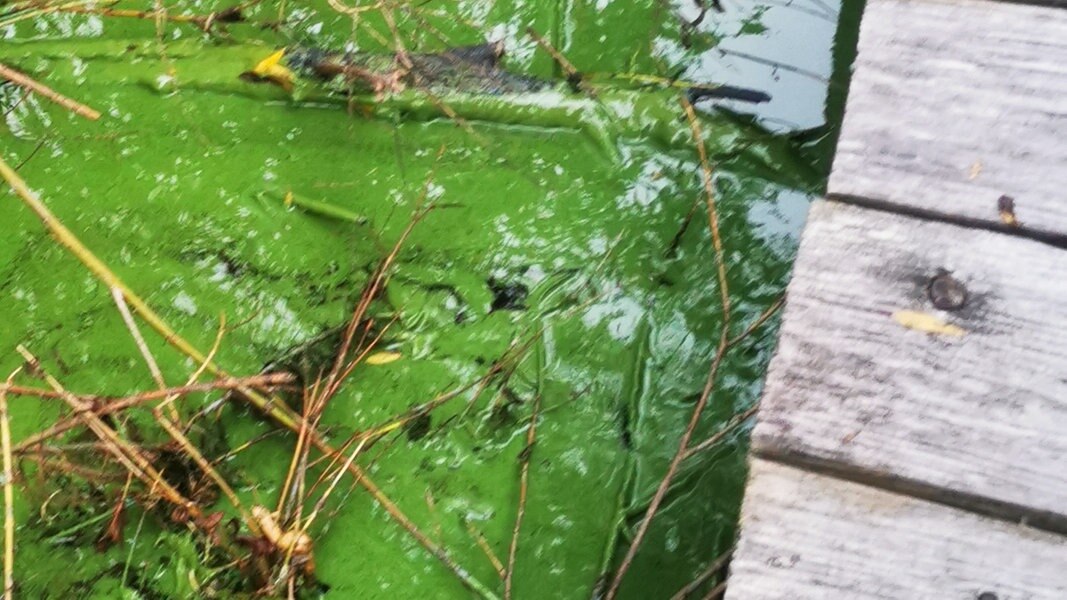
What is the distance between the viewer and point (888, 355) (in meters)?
0.88

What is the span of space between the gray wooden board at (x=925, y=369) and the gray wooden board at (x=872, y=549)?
25 mm

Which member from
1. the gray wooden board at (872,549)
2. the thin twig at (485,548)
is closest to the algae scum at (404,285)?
the thin twig at (485,548)

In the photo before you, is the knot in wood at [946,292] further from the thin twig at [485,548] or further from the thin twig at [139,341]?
the thin twig at [139,341]

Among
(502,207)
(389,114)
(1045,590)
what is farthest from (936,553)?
(389,114)

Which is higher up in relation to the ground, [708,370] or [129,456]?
[708,370]

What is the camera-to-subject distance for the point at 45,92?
1786mm

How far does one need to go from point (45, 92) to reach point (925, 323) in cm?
182

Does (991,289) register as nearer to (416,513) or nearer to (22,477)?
(416,513)

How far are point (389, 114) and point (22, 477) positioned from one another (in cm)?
105

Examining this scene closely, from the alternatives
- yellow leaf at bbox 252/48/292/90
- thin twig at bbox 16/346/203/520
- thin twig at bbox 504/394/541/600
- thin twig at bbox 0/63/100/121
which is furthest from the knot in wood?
thin twig at bbox 0/63/100/121

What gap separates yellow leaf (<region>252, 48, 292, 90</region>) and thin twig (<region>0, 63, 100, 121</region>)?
36cm

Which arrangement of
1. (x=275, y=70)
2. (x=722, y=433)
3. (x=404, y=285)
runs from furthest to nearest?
(x=275, y=70) < (x=404, y=285) < (x=722, y=433)

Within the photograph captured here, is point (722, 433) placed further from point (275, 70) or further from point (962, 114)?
point (275, 70)

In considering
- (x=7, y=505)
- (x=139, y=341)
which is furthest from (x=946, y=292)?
(x=7, y=505)
